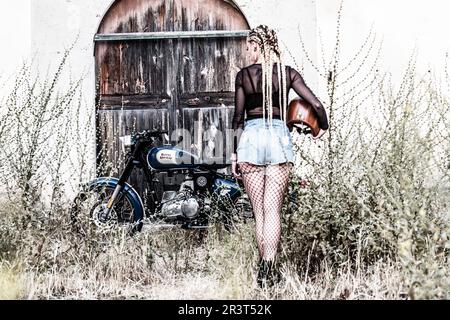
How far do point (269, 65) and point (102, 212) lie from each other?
215cm

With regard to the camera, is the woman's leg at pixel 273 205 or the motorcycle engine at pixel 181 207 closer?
the woman's leg at pixel 273 205

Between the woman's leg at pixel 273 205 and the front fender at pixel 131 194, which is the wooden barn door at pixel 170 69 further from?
the woman's leg at pixel 273 205

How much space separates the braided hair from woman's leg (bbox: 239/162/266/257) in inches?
13.0

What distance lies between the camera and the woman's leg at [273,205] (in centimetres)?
409

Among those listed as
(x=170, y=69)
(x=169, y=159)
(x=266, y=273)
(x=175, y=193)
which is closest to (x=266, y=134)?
(x=266, y=273)

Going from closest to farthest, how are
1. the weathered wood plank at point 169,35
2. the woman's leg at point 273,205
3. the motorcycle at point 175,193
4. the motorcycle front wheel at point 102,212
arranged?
1. the woman's leg at point 273,205
2. the motorcycle front wheel at point 102,212
3. the motorcycle at point 175,193
4. the weathered wood plank at point 169,35

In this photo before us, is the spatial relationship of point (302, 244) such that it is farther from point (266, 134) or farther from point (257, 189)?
point (266, 134)

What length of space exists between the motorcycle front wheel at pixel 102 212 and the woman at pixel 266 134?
1.40 meters

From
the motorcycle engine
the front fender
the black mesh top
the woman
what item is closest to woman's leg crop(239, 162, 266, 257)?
the woman

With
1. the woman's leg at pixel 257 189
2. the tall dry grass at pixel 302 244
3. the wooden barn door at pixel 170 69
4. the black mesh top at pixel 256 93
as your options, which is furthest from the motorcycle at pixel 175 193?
the black mesh top at pixel 256 93

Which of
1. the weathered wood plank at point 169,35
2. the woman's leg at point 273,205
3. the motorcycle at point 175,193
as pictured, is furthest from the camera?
the weathered wood plank at point 169,35

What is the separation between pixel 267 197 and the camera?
13.5 feet
